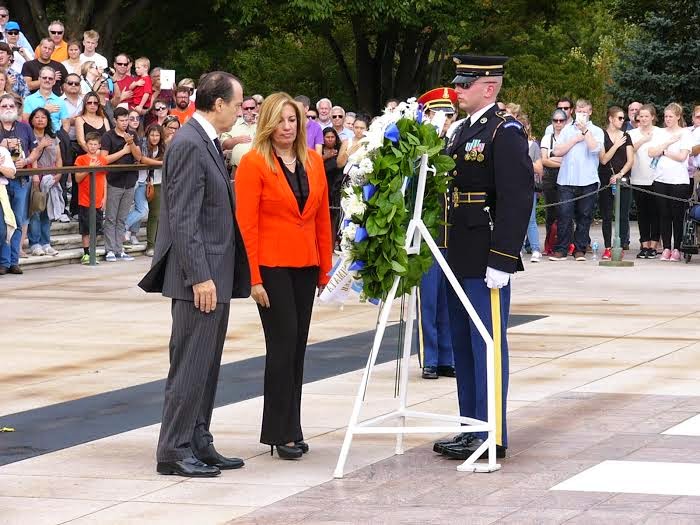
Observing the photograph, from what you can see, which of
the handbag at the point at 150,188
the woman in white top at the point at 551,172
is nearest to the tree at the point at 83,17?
the handbag at the point at 150,188

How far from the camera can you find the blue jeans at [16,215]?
59.3 ft

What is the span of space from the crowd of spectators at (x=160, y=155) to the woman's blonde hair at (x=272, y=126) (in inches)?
421

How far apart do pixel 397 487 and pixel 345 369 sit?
4.00 m

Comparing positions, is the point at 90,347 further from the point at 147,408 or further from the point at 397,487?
the point at 397,487

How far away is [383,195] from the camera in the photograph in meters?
8.01

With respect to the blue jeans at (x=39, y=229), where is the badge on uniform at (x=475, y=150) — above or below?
above

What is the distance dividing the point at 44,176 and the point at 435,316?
8682mm

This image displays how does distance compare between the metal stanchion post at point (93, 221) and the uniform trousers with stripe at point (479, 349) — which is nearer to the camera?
the uniform trousers with stripe at point (479, 349)

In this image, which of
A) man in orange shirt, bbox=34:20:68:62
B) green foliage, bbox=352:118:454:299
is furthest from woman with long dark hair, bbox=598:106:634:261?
green foliage, bbox=352:118:454:299

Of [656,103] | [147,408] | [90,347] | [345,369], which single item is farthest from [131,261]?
[656,103]

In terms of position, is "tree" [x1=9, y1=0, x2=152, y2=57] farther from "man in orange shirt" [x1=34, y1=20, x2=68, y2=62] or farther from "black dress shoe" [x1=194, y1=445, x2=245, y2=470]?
"black dress shoe" [x1=194, y1=445, x2=245, y2=470]

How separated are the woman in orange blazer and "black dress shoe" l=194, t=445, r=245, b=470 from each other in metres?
0.32

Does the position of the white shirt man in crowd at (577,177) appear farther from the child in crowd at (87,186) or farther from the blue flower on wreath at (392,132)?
the blue flower on wreath at (392,132)

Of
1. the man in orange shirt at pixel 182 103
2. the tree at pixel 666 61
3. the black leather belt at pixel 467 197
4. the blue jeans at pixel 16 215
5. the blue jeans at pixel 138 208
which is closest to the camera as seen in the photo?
the black leather belt at pixel 467 197
